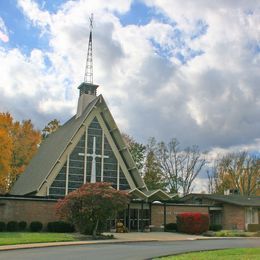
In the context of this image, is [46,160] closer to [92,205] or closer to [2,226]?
[2,226]

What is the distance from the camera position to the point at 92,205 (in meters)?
30.7

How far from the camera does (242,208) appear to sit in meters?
46.2

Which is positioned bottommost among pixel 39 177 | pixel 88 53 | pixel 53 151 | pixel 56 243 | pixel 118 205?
pixel 56 243

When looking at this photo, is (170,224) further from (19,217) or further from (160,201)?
(19,217)

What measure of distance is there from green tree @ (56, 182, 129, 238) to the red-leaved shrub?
992 centimetres

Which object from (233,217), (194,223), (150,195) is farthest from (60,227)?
(233,217)

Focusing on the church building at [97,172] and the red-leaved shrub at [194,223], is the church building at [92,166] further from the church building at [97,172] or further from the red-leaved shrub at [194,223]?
the red-leaved shrub at [194,223]

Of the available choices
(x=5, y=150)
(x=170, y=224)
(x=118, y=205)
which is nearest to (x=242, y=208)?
(x=170, y=224)

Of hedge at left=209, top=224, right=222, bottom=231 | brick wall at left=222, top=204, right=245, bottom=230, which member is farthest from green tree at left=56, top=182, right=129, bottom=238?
brick wall at left=222, top=204, right=245, bottom=230

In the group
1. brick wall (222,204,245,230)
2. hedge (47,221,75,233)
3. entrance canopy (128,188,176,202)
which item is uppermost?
entrance canopy (128,188,176,202)

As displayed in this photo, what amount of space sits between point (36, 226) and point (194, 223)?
42.9 feet

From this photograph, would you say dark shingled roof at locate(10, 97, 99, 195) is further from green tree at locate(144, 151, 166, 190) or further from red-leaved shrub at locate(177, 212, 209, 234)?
green tree at locate(144, 151, 166, 190)

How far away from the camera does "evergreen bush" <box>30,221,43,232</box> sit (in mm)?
36906

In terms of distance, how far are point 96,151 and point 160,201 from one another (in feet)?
26.3
